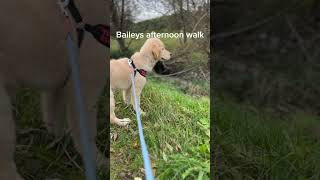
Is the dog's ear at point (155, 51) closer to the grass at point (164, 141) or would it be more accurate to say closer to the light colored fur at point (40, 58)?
the grass at point (164, 141)

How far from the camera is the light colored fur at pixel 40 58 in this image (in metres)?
2.38

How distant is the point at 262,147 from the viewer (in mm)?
3086

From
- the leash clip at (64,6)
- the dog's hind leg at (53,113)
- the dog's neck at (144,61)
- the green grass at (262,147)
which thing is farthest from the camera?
the dog's hind leg at (53,113)

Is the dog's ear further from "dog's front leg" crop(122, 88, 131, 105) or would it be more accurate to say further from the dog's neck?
"dog's front leg" crop(122, 88, 131, 105)

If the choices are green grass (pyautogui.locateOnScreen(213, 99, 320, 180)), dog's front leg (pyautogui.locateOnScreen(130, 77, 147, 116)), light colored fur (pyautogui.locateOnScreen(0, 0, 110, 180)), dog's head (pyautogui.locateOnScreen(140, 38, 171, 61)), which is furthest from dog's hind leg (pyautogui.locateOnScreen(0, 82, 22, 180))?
green grass (pyautogui.locateOnScreen(213, 99, 320, 180))

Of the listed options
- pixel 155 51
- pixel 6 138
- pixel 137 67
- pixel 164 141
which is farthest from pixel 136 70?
pixel 6 138

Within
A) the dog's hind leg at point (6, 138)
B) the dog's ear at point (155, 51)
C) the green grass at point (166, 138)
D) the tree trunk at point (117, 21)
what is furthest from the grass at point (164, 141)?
the dog's hind leg at point (6, 138)

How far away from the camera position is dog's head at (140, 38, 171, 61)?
8.63 ft

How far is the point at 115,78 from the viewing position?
2652 mm

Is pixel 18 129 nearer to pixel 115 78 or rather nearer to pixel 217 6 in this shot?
pixel 115 78

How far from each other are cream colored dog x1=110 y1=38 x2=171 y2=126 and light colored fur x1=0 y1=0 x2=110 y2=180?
89 mm

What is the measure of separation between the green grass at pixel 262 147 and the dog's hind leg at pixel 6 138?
39.1 inches

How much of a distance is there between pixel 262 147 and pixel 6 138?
4.49 ft

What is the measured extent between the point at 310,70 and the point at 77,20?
108 inches
